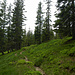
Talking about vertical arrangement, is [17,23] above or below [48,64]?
above

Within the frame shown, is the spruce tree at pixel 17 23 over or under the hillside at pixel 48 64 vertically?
over

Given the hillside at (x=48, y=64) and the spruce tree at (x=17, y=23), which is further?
the spruce tree at (x=17, y=23)

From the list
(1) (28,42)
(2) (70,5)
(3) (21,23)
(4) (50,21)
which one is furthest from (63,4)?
(1) (28,42)

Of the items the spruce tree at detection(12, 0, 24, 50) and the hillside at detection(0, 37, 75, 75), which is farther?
the spruce tree at detection(12, 0, 24, 50)

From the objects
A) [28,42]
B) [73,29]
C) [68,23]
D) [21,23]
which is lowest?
[28,42]

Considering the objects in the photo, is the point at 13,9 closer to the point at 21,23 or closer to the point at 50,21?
the point at 21,23

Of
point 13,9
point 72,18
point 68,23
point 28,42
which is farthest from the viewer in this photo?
point 28,42

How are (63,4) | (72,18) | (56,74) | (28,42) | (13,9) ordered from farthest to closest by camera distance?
(28,42)
(13,9)
(63,4)
(72,18)
(56,74)

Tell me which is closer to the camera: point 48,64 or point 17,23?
point 48,64

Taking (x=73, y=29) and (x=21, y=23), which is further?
(x=21, y=23)

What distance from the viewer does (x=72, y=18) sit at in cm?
1050

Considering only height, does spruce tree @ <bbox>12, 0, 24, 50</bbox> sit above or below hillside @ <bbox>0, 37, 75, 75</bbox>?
above

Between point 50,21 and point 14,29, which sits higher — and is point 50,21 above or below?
above

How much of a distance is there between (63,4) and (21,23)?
638 inches
